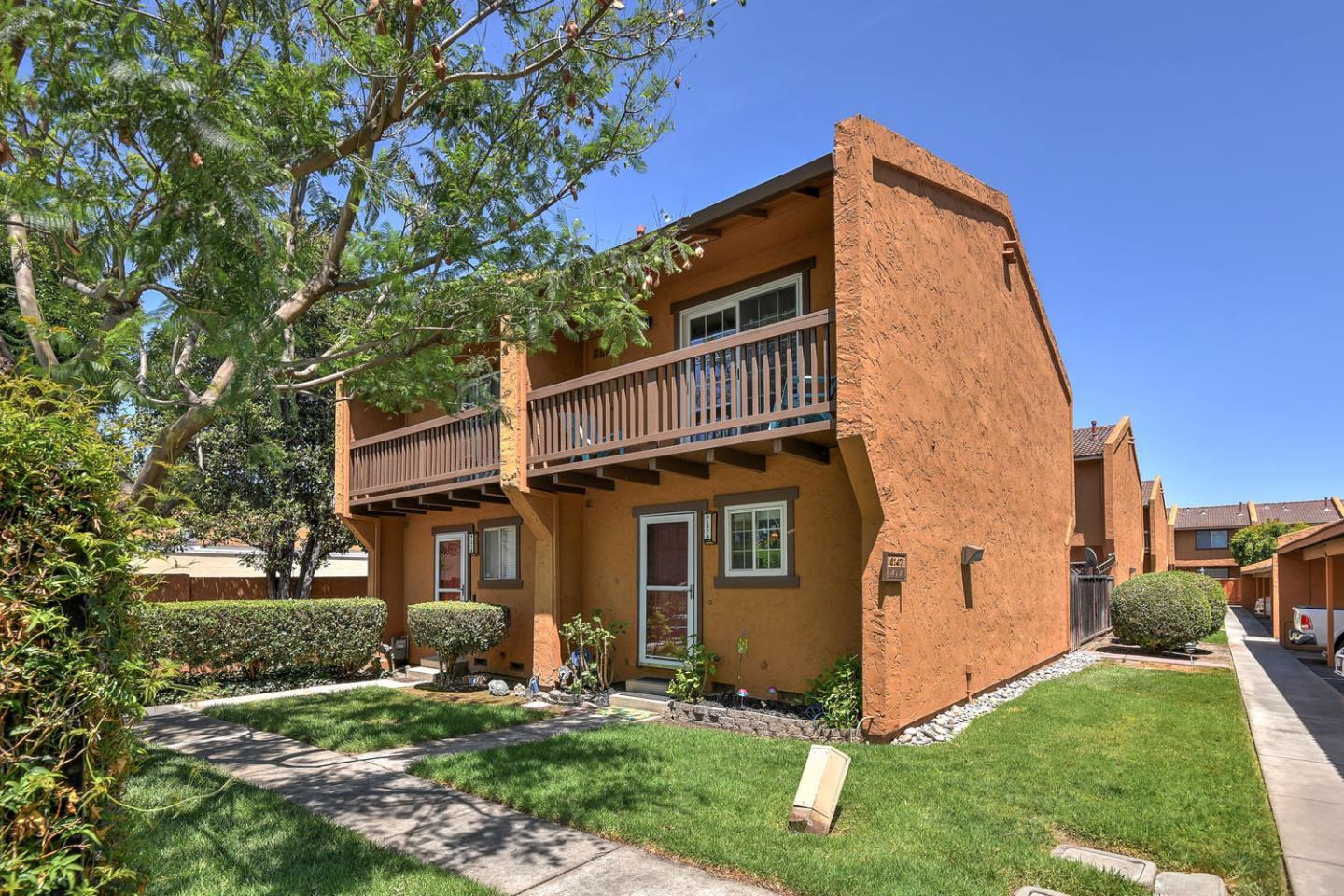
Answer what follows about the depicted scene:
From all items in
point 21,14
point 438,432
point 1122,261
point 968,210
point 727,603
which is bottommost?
point 727,603

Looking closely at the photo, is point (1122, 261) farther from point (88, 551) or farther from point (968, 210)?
point (88, 551)

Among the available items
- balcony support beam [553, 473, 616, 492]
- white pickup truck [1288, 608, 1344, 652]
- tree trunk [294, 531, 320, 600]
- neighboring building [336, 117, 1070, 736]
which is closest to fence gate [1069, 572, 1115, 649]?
neighboring building [336, 117, 1070, 736]

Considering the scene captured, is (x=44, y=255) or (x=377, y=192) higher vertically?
(x=377, y=192)

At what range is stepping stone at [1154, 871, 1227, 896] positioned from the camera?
15.1 ft

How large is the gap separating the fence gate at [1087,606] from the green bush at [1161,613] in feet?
3.06

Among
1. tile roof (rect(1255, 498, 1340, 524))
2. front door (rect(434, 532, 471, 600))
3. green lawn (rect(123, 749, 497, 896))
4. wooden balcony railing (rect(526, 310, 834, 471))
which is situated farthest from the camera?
tile roof (rect(1255, 498, 1340, 524))

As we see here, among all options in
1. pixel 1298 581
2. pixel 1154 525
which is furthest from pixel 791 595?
pixel 1154 525

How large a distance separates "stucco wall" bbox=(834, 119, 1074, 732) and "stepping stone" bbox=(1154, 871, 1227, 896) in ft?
11.0

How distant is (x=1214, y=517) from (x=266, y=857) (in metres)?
64.7

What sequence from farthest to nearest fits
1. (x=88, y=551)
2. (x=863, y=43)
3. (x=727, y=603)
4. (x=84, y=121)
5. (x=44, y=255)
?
(x=727, y=603), (x=863, y=43), (x=44, y=255), (x=84, y=121), (x=88, y=551)

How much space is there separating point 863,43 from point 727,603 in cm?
764

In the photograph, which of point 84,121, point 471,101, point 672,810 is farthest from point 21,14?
point 672,810

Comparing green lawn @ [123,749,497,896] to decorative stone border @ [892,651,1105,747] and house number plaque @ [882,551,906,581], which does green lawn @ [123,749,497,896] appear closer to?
house number plaque @ [882,551,906,581]

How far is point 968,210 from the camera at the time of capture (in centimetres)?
1119
